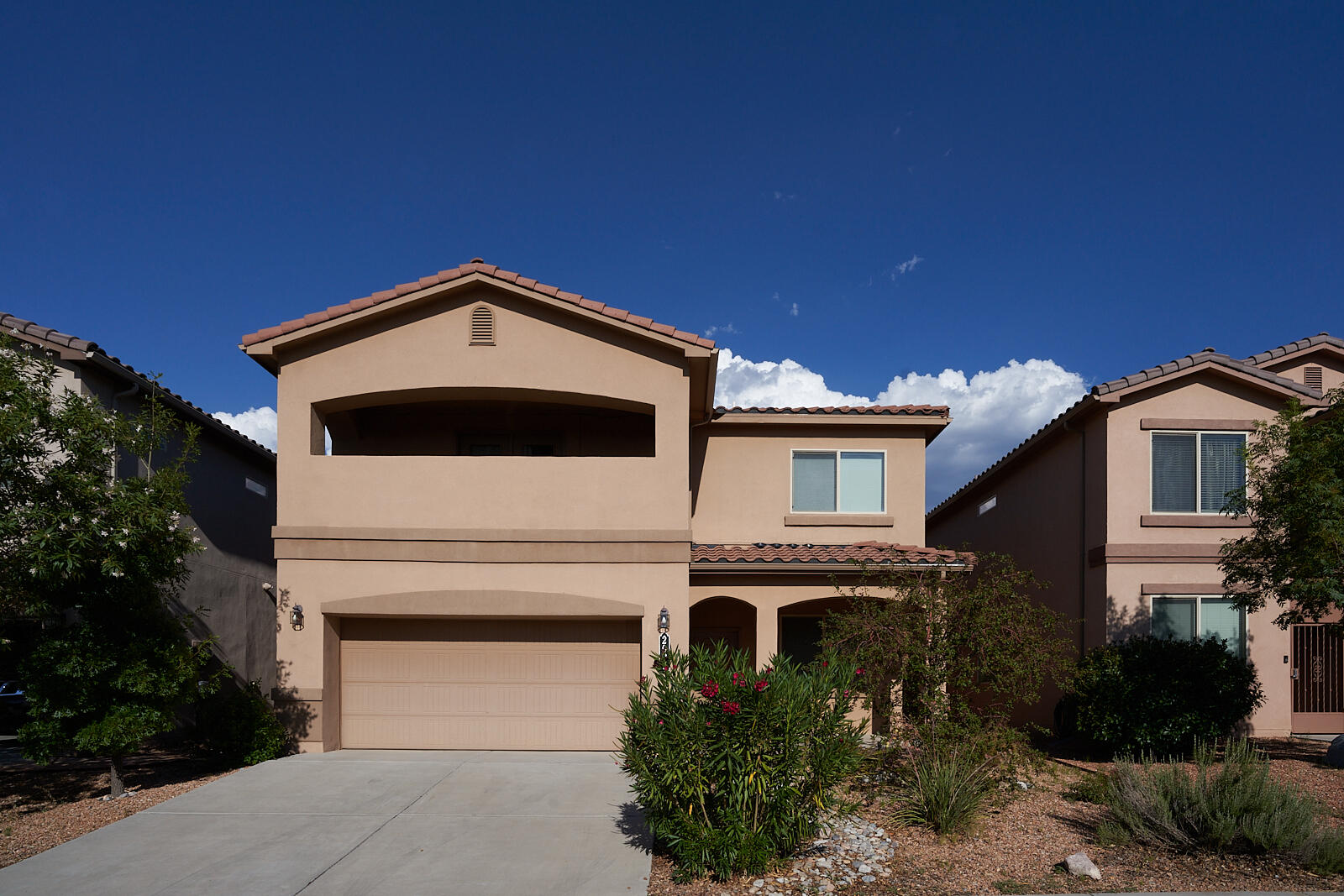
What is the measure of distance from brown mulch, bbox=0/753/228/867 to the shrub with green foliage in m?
10.9

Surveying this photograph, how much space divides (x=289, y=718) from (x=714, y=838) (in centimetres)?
804

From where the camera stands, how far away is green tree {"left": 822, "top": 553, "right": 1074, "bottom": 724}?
9906 millimetres

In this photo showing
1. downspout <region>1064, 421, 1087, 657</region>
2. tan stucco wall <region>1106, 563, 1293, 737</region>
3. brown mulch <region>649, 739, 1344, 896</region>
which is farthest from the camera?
downspout <region>1064, 421, 1087, 657</region>

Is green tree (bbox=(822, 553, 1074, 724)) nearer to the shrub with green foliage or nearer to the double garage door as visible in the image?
the shrub with green foliage

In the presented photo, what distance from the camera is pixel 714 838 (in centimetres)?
755

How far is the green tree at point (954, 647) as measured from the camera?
991cm

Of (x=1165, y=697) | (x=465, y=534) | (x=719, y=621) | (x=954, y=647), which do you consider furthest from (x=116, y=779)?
(x=1165, y=697)

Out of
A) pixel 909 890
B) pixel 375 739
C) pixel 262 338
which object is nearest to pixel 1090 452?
pixel 909 890

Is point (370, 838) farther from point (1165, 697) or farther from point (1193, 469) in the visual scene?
point (1193, 469)

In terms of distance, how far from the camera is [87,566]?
1007 centimetres

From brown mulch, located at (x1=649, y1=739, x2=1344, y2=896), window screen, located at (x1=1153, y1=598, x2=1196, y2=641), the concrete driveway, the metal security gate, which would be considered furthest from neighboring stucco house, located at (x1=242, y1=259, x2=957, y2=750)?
the metal security gate

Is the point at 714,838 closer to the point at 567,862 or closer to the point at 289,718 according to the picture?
the point at 567,862

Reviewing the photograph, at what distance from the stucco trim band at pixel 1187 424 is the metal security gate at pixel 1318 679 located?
3771mm

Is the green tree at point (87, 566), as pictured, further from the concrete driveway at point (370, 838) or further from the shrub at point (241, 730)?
the concrete driveway at point (370, 838)
